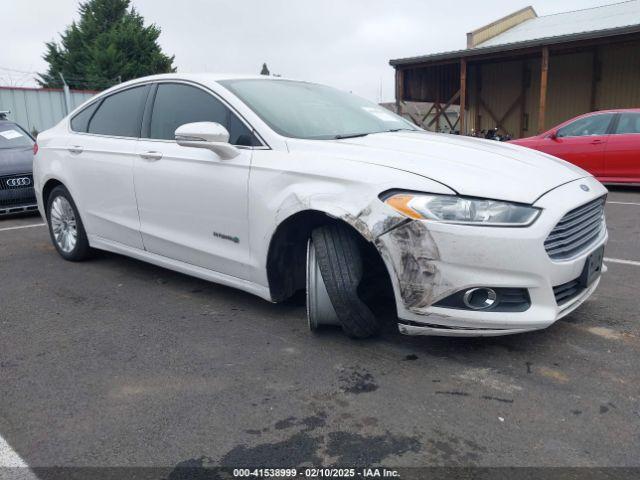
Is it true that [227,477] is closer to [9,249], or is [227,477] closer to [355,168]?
[355,168]

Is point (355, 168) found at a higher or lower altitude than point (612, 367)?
higher

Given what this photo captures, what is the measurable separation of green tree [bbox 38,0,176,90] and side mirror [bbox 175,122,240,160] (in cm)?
3892

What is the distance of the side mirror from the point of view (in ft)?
10.7

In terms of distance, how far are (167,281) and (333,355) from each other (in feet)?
6.27

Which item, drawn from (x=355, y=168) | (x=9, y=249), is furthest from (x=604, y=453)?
(x=9, y=249)

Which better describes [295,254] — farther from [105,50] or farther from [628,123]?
[105,50]

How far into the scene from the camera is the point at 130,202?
415cm

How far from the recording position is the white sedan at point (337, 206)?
266cm

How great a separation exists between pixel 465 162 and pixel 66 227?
3.65 metres

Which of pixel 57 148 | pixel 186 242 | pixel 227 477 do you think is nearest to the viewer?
pixel 227 477

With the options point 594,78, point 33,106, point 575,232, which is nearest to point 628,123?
point 575,232

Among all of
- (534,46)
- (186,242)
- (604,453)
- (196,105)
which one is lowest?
(604,453)

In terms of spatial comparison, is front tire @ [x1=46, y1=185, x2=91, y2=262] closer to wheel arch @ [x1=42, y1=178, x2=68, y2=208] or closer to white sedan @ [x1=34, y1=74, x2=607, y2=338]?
wheel arch @ [x1=42, y1=178, x2=68, y2=208]

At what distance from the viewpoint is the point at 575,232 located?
9.57 feet
